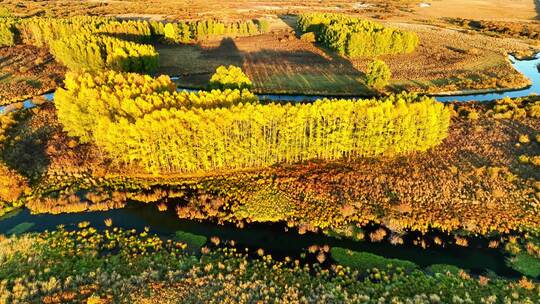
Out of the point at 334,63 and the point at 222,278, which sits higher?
the point at 334,63

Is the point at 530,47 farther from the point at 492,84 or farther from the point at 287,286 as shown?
the point at 287,286

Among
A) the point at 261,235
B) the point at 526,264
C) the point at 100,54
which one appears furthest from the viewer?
the point at 100,54

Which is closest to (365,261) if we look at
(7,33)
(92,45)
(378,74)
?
(378,74)

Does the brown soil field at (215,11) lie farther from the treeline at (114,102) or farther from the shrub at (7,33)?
the treeline at (114,102)

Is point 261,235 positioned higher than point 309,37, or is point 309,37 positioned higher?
point 309,37

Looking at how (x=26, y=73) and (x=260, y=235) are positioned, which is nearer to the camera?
(x=260, y=235)

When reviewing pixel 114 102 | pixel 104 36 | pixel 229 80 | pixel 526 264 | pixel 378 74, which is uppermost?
pixel 104 36

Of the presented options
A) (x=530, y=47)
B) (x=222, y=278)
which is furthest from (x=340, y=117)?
(x=530, y=47)

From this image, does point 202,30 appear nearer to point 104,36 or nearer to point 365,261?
point 104,36

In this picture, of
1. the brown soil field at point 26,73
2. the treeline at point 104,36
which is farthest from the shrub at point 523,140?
the brown soil field at point 26,73
